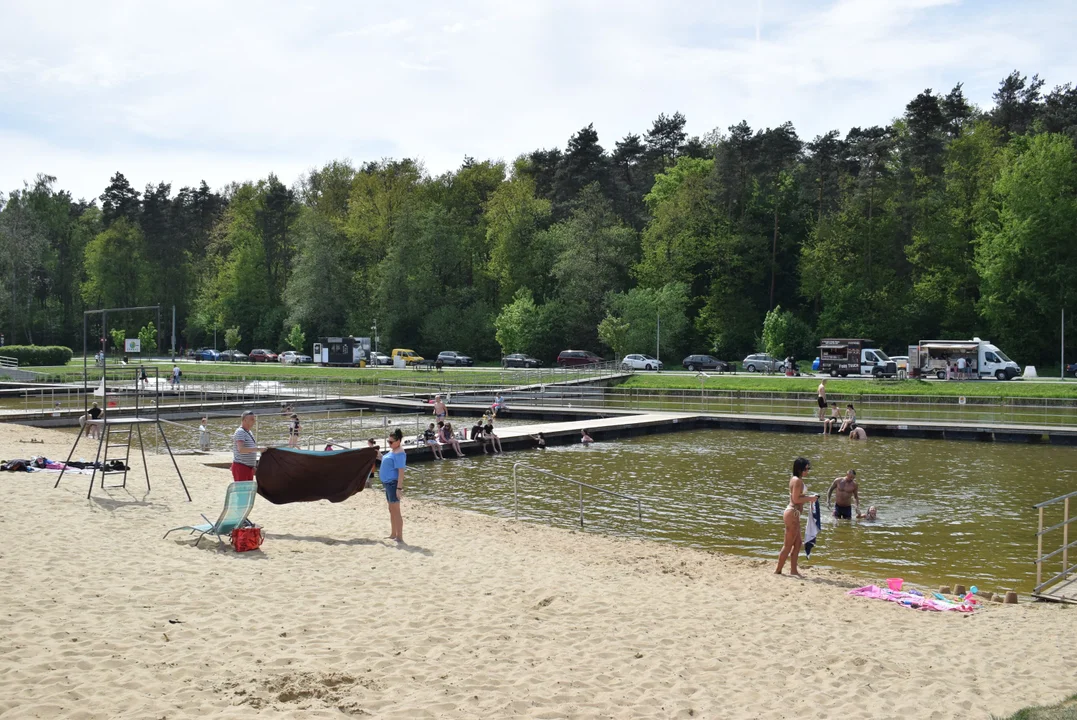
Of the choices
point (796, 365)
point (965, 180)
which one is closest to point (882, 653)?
point (796, 365)

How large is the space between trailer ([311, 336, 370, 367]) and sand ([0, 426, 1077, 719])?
6591 centimetres

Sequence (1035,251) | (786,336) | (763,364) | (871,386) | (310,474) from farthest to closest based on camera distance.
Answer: (786,336)
(763,364)
(1035,251)
(871,386)
(310,474)

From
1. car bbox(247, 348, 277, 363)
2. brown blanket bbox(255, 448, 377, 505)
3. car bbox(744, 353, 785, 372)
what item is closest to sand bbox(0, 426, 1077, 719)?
brown blanket bbox(255, 448, 377, 505)

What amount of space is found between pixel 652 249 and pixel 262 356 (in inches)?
1694

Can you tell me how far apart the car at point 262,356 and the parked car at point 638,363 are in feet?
143

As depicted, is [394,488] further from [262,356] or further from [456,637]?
[262,356]

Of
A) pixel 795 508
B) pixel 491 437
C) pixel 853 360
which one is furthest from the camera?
pixel 853 360

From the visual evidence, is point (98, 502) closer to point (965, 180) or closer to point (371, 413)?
point (371, 413)

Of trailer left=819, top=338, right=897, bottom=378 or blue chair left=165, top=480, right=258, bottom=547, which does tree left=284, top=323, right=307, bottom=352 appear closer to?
trailer left=819, top=338, right=897, bottom=378

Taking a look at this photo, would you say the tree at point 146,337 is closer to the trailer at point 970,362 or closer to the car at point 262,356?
the car at point 262,356

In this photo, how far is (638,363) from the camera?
64.3 meters

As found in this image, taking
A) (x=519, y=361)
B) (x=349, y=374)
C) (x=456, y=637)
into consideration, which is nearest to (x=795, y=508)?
(x=456, y=637)

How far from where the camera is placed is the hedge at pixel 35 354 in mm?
74688

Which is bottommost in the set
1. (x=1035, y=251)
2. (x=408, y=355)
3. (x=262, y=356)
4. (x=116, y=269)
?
(x=262, y=356)
